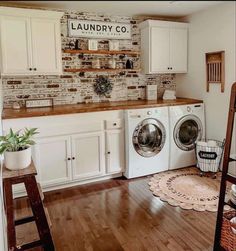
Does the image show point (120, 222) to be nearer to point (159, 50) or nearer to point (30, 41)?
point (30, 41)

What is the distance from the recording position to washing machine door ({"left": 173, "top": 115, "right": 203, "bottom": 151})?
12.4 ft

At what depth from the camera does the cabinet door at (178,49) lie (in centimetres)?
400

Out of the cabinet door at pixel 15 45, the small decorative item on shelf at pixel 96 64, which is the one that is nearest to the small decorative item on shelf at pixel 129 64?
the small decorative item on shelf at pixel 96 64

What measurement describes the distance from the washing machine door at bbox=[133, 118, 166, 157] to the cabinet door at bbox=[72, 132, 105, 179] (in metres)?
0.48

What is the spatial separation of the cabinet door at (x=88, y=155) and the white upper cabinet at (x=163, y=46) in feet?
4.62

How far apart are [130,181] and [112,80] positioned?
5.05ft

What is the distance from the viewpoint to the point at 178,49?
4.06 metres

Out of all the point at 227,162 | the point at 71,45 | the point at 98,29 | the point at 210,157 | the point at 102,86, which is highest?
the point at 98,29

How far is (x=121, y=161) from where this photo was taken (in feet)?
11.5

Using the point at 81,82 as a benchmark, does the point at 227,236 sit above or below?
below

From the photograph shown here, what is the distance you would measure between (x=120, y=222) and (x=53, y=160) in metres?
1.12

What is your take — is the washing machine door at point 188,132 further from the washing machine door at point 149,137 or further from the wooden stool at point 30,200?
the wooden stool at point 30,200

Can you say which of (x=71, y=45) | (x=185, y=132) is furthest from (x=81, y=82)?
(x=185, y=132)

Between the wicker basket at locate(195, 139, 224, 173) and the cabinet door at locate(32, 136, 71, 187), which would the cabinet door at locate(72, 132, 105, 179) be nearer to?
the cabinet door at locate(32, 136, 71, 187)
